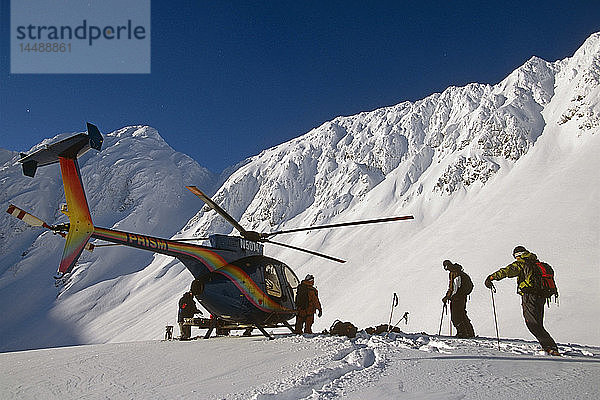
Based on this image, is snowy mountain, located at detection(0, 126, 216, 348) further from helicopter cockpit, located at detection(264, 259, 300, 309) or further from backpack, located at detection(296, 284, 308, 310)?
backpack, located at detection(296, 284, 308, 310)

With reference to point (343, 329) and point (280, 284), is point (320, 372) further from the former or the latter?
point (280, 284)

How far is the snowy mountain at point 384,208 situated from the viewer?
3725 centimetres

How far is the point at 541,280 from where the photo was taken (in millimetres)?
6945

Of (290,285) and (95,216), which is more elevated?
(95,216)

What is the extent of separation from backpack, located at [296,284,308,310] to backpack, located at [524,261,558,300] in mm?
6201

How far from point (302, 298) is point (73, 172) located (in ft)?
23.2

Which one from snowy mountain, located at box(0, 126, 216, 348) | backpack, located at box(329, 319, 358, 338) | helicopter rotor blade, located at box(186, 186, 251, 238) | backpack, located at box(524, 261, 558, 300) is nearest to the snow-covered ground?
backpack, located at box(524, 261, 558, 300)

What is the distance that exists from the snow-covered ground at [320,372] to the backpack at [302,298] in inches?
150

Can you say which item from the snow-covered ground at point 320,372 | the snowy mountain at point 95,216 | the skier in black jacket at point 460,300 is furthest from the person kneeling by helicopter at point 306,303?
the snowy mountain at point 95,216

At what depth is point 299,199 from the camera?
83.2 metres

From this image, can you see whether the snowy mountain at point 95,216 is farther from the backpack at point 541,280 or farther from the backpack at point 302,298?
the backpack at point 541,280

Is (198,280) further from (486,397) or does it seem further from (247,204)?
(247,204)

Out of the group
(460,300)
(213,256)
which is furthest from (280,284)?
(460,300)

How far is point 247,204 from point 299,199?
1388 cm
